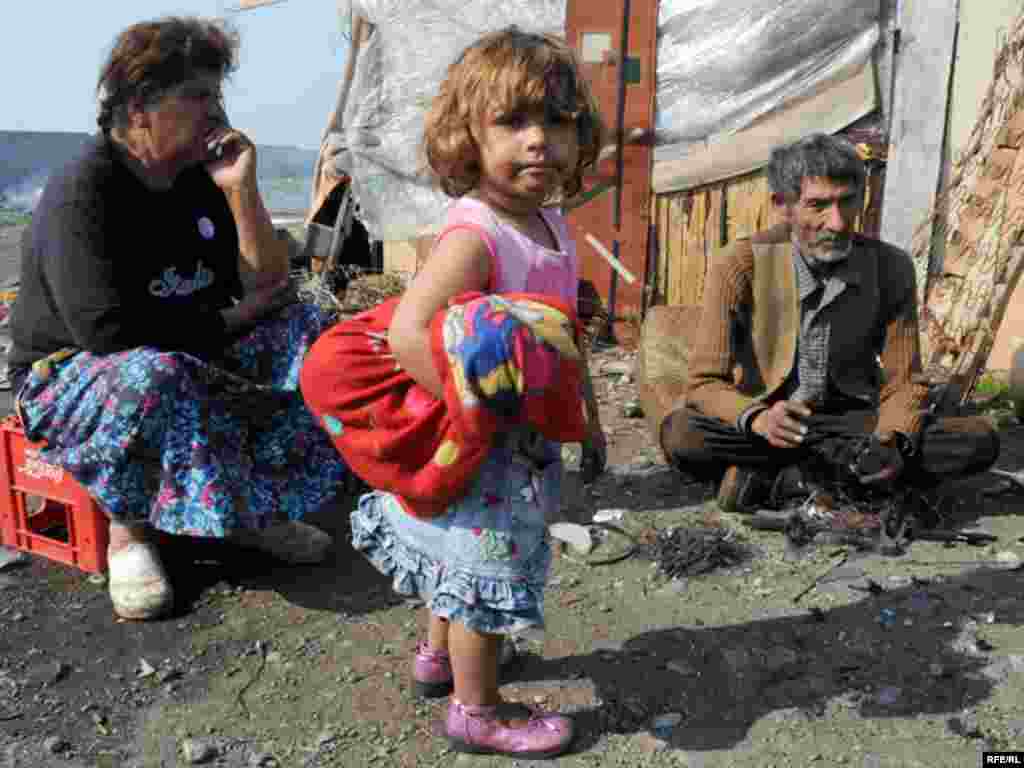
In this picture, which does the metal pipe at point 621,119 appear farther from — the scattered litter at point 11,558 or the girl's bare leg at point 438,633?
the girl's bare leg at point 438,633

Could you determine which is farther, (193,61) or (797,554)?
(797,554)

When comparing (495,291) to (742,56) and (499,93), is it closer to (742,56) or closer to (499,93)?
(499,93)

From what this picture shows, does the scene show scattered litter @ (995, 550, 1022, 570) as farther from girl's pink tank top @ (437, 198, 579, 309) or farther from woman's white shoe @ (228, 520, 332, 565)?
woman's white shoe @ (228, 520, 332, 565)

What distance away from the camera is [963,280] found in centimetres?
552

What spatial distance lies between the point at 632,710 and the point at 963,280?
3.79m

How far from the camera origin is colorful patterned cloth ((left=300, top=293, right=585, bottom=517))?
2.06 metres

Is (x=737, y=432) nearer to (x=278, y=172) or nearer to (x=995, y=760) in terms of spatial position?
(x=995, y=760)

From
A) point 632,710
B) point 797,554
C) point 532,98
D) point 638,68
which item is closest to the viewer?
point 532,98

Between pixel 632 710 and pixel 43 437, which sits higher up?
pixel 43 437

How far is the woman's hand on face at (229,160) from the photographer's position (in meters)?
3.57

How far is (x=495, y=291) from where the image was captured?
2293 mm

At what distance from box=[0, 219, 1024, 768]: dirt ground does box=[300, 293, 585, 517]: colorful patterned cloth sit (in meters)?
0.85

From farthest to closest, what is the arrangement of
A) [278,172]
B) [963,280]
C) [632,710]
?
[278,172] → [963,280] → [632,710]

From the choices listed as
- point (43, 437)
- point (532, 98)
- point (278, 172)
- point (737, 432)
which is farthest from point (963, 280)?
point (278, 172)
